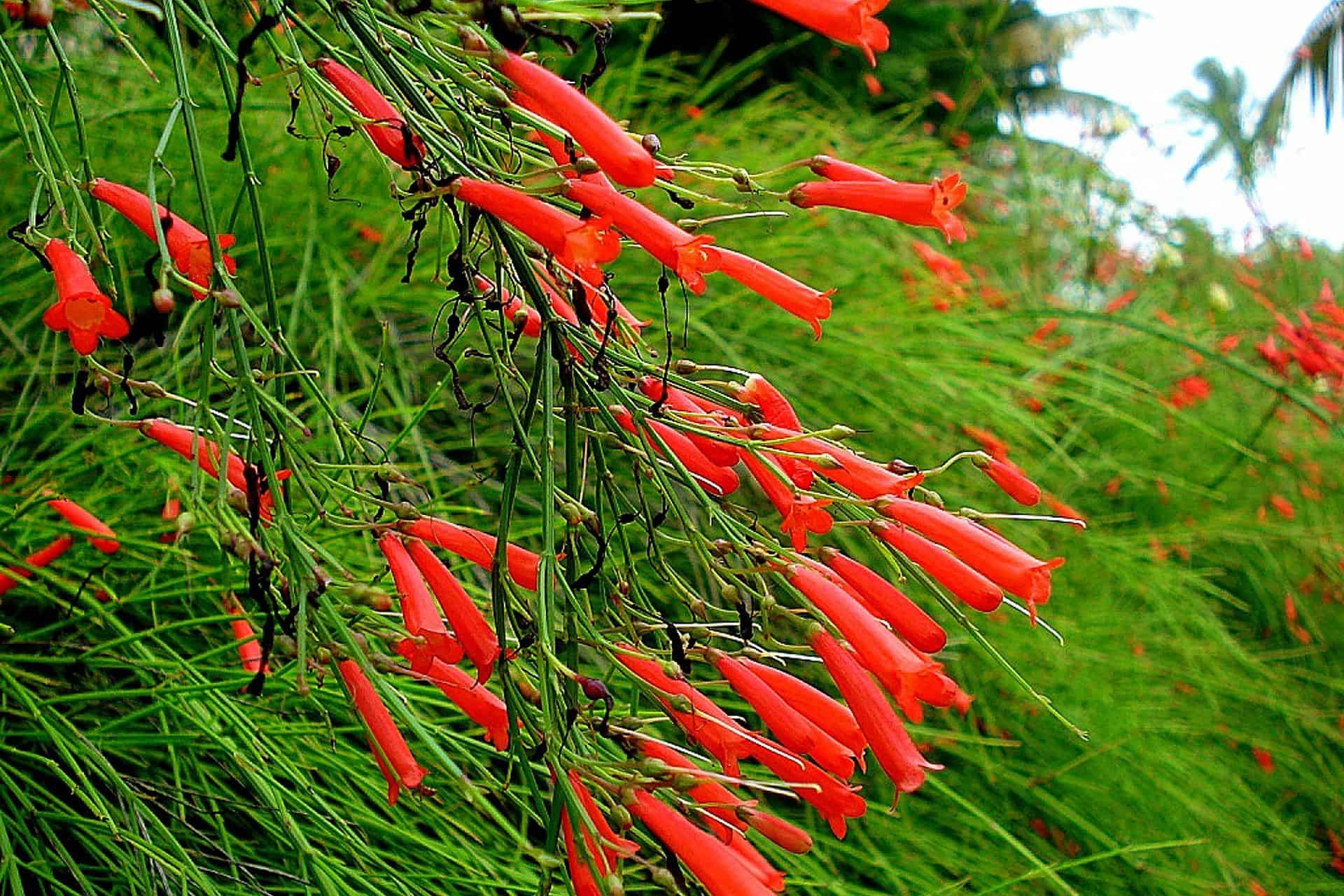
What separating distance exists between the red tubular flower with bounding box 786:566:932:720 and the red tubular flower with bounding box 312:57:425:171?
0.39 meters

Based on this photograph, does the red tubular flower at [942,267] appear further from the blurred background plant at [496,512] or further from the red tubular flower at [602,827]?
the red tubular flower at [602,827]

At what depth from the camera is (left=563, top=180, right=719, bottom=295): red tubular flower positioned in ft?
2.43

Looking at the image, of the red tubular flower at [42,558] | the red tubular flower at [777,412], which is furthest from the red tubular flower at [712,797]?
the red tubular flower at [42,558]

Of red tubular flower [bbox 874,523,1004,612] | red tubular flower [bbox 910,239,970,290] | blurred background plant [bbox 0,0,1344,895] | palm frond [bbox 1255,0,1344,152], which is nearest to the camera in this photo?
red tubular flower [bbox 874,523,1004,612]

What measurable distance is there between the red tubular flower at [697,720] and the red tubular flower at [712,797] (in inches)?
0.7

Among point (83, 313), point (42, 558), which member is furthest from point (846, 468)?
point (42, 558)

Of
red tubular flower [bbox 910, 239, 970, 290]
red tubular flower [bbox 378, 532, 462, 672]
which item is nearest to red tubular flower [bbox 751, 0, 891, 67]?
red tubular flower [bbox 378, 532, 462, 672]

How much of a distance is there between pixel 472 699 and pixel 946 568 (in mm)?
359

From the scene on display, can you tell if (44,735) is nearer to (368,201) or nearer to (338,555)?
(338,555)

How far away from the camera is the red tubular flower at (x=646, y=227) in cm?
74

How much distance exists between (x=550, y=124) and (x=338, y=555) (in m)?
0.83

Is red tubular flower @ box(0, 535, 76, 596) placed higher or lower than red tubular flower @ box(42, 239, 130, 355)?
lower

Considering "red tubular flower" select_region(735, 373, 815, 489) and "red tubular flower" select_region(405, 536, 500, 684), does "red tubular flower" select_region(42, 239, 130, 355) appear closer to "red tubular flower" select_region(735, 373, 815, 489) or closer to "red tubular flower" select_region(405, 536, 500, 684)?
"red tubular flower" select_region(405, 536, 500, 684)

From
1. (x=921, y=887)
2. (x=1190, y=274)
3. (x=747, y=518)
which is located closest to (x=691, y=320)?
(x=921, y=887)
